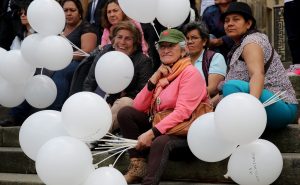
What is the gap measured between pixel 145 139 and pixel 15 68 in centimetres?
153

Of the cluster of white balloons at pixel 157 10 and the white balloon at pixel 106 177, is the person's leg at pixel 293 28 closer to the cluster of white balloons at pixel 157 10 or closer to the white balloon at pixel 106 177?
the cluster of white balloons at pixel 157 10

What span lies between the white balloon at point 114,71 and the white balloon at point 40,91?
85 cm

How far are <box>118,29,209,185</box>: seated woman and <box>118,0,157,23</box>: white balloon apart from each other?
0.30 m

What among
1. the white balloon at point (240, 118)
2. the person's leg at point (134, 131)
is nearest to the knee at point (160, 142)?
the person's leg at point (134, 131)

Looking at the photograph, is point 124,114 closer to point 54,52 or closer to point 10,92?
point 54,52

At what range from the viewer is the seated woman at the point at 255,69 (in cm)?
444

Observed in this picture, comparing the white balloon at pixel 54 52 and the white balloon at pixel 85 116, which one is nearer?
the white balloon at pixel 85 116

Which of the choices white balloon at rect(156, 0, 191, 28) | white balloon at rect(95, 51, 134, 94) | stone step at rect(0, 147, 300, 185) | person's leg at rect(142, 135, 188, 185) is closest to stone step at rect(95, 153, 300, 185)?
stone step at rect(0, 147, 300, 185)

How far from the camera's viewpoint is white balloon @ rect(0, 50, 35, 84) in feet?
17.8

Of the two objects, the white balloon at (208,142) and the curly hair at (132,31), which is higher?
the curly hair at (132,31)

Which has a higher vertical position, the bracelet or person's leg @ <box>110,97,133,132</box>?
the bracelet

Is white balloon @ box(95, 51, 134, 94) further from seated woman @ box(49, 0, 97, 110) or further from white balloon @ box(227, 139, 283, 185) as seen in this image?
seated woman @ box(49, 0, 97, 110)

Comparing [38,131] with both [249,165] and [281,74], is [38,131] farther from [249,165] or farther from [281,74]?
[281,74]

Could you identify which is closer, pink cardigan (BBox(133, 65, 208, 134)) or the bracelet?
pink cardigan (BBox(133, 65, 208, 134))
